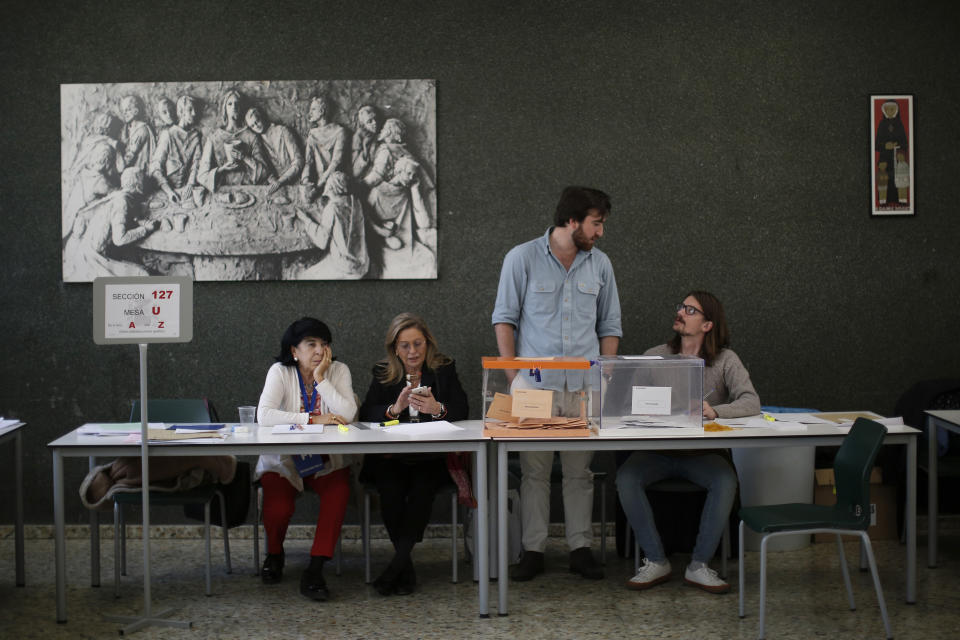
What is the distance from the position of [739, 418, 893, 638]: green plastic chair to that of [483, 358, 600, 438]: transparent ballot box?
76 centimetres

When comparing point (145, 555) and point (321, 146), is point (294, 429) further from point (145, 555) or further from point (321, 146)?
point (321, 146)

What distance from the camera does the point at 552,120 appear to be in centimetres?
500

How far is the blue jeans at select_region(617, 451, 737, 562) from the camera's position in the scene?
4.05 m

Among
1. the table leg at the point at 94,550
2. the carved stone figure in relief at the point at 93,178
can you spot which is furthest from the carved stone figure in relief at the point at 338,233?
the table leg at the point at 94,550

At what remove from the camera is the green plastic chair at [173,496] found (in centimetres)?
401

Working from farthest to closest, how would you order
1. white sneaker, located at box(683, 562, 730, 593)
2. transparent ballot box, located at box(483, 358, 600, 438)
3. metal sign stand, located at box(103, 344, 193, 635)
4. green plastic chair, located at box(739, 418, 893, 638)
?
white sneaker, located at box(683, 562, 730, 593) → transparent ballot box, located at box(483, 358, 600, 438) → metal sign stand, located at box(103, 344, 193, 635) → green plastic chair, located at box(739, 418, 893, 638)

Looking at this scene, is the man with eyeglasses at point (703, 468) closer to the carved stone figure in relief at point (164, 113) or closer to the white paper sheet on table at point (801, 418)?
the white paper sheet on table at point (801, 418)

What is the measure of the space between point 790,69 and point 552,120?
128 cm

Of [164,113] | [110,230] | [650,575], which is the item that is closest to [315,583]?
[650,575]

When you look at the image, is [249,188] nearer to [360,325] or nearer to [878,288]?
[360,325]

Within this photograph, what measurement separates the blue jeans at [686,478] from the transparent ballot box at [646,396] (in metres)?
0.30

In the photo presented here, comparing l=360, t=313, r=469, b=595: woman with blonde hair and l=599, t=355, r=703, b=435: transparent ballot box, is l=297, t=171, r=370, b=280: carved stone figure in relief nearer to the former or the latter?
l=360, t=313, r=469, b=595: woman with blonde hair

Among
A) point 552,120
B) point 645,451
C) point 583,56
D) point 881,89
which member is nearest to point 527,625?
point 645,451


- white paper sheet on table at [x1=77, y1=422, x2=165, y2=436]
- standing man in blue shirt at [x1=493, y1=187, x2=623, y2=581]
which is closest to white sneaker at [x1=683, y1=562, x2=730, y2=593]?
standing man in blue shirt at [x1=493, y1=187, x2=623, y2=581]
